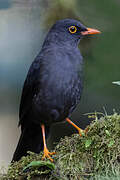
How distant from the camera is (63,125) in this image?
22.8ft

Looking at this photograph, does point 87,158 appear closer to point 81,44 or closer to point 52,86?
point 52,86

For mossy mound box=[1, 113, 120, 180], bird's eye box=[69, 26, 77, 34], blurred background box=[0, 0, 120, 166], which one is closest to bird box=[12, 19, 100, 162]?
bird's eye box=[69, 26, 77, 34]

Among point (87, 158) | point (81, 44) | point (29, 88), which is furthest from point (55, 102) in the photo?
point (81, 44)

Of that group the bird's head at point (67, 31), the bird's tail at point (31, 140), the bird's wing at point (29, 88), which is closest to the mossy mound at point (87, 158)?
the bird's tail at point (31, 140)

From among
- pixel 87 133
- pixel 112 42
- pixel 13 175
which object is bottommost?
pixel 13 175

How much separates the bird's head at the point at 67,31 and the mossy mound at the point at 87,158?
1.48 m

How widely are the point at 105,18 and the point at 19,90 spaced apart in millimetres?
2947

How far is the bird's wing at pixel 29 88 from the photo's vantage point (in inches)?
164

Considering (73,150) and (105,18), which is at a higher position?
(105,18)

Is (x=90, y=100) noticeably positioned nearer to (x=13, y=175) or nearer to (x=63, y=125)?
(x=63, y=125)

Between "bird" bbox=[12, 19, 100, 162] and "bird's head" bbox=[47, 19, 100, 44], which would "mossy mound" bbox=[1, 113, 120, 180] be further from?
"bird's head" bbox=[47, 19, 100, 44]

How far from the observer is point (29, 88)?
14.1 ft

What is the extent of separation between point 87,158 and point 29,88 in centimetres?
155

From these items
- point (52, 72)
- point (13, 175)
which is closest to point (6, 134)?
point (52, 72)
